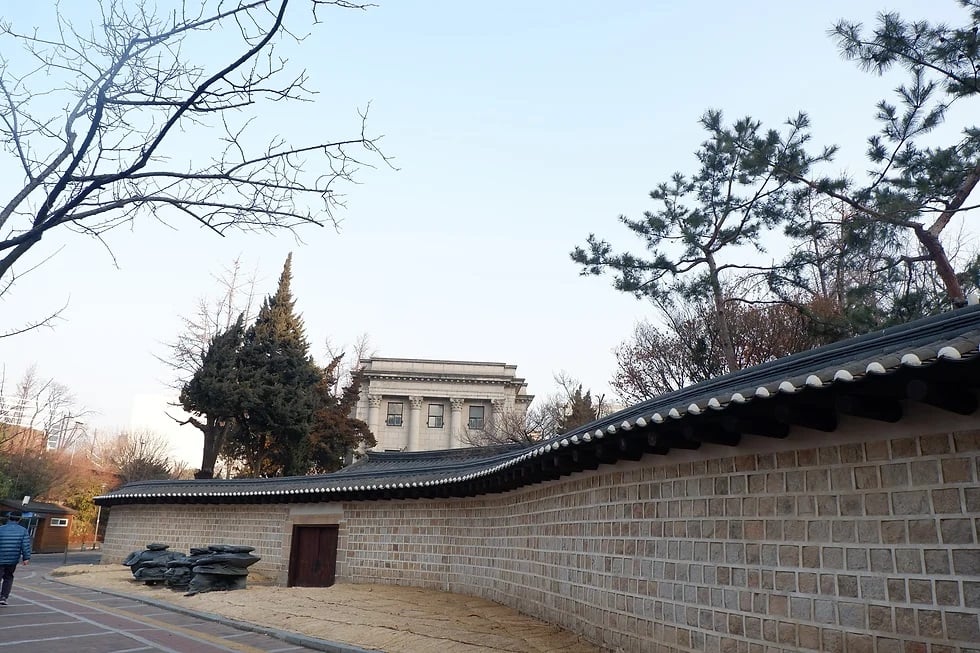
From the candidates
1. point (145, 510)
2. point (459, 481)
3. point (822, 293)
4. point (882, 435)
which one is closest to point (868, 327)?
point (822, 293)

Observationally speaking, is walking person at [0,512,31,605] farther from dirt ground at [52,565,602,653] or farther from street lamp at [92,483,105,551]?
street lamp at [92,483,105,551]

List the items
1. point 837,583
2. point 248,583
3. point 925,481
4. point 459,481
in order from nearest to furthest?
1. point 925,481
2. point 837,583
3. point 459,481
4. point 248,583

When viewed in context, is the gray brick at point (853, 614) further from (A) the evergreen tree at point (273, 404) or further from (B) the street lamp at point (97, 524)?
(B) the street lamp at point (97, 524)

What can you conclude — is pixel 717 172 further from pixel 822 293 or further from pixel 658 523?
pixel 658 523

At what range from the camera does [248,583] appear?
16.6 metres

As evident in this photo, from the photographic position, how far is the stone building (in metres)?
4.44

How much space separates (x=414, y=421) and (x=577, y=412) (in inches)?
626

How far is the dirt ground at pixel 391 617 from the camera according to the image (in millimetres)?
8359

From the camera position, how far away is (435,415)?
46.5 m

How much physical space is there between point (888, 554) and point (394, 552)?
39.7 feet

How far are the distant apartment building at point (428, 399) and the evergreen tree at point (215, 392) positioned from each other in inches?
633

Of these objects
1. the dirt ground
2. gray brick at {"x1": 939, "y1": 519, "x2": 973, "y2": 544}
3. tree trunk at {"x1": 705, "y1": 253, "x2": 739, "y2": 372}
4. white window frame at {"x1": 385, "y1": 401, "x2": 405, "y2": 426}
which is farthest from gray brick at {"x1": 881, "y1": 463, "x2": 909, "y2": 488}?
white window frame at {"x1": 385, "y1": 401, "x2": 405, "y2": 426}

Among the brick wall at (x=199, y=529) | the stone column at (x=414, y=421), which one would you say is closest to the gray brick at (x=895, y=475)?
the brick wall at (x=199, y=529)

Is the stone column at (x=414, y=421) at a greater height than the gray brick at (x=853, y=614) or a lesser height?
greater
